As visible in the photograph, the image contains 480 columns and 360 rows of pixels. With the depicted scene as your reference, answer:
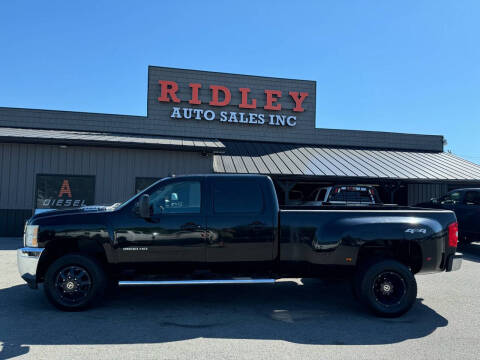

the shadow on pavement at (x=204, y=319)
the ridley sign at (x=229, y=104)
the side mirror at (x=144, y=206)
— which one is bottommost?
the shadow on pavement at (x=204, y=319)

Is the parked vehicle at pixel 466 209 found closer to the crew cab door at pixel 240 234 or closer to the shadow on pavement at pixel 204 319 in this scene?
the shadow on pavement at pixel 204 319

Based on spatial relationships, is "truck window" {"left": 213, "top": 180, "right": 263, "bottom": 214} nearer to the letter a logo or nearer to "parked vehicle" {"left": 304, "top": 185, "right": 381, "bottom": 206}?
"parked vehicle" {"left": 304, "top": 185, "right": 381, "bottom": 206}

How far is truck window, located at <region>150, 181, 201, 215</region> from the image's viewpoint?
5023mm

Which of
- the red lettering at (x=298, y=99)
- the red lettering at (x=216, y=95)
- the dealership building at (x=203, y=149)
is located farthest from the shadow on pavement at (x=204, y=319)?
the red lettering at (x=298, y=99)

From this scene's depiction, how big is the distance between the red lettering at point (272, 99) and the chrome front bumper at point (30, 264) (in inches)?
512

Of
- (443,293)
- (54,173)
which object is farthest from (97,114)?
(443,293)

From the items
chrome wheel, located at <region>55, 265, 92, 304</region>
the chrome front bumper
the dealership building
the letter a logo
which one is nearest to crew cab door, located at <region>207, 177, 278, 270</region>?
chrome wheel, located at <region>55, 265, 92, 304</region>

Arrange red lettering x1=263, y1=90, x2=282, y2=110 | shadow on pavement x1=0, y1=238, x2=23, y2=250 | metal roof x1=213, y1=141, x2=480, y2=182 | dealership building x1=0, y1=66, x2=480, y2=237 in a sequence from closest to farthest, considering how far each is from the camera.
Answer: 1. shadow on pavement x1=0, y1=238, x2=23, y2=250
2. dealership building x1=0, y1=66, x2=480, y2=237
3. metal roof x1=213, y1=141, x2=480, y2=182
4. red lettering x1=263, y1=90, x2=282, y2=110

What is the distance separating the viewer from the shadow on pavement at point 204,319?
161 inches

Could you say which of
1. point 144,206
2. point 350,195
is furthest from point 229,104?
point 144,206

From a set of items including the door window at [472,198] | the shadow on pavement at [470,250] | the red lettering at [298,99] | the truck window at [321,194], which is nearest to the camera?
the shadow on pavement at [470,250]

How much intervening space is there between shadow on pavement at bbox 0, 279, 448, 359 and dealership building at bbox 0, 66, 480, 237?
21.8ft

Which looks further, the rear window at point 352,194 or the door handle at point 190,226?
the rear window at point 352,194

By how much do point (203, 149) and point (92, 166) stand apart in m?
3.94
